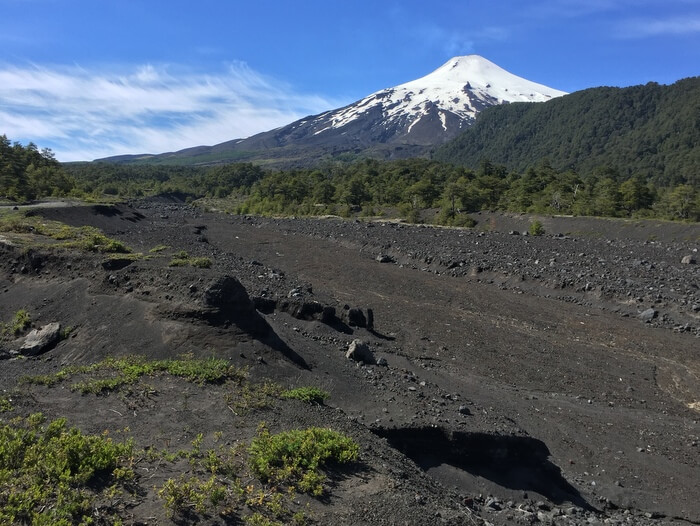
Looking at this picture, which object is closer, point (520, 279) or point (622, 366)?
point (622, 366)

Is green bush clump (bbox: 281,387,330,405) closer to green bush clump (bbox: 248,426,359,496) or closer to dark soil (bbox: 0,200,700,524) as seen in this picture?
dark soil (bbox: 0,200,700,524)

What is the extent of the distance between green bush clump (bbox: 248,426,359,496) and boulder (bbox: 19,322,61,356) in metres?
6.64

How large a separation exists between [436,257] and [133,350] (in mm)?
18988

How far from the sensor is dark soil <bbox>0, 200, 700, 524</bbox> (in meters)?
6.26

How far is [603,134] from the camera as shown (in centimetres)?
11894

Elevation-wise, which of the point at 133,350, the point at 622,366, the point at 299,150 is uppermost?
the point at 299,150

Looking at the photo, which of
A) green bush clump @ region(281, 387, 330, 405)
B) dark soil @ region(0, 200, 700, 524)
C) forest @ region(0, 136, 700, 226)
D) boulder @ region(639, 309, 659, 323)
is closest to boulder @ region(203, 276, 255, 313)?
dark soil @ region(0, 200, 700, 524)

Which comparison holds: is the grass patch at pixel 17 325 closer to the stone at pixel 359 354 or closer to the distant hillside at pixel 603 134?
the stone at pixel 359 354

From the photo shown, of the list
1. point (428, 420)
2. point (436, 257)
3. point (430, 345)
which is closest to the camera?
point (428, 420)

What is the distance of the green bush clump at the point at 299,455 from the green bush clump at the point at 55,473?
1.21 metres

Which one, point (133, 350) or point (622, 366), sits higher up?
point (133, 350)

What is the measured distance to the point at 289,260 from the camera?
2716 cm

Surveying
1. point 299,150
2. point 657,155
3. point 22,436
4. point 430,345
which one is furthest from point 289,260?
point 299,150

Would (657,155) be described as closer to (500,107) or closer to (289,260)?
(500,107)
